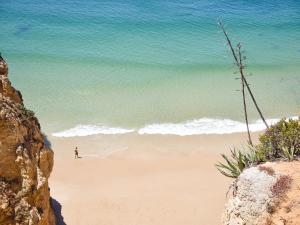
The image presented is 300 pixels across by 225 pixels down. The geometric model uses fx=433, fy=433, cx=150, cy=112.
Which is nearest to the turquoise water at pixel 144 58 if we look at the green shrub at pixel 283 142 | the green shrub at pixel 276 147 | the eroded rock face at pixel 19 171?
the eroded rock face at pixel 19 171

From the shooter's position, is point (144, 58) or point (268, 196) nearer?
point (268, 196)

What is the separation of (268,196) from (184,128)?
512 inches

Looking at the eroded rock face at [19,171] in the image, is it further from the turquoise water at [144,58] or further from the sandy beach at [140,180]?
the turquoise water at [144,58]

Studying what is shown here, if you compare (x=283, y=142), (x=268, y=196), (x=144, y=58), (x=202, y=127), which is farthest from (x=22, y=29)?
(x=268, y=196)

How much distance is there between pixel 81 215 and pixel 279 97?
1627cm

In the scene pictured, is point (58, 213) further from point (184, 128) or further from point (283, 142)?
point (184, 128)

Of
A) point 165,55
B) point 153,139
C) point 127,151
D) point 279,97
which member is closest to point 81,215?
point 127,151

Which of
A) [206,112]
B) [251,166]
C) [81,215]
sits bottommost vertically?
[81,215]

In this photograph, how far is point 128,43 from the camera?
35438 mm

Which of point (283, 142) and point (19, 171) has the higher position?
point (283, 142)

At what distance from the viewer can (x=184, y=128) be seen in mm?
24594

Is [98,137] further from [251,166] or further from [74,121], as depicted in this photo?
[251,166]

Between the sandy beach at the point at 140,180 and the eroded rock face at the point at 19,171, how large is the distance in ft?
15.8

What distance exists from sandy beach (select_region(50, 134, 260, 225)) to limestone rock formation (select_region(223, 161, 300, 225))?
15.5 ft
